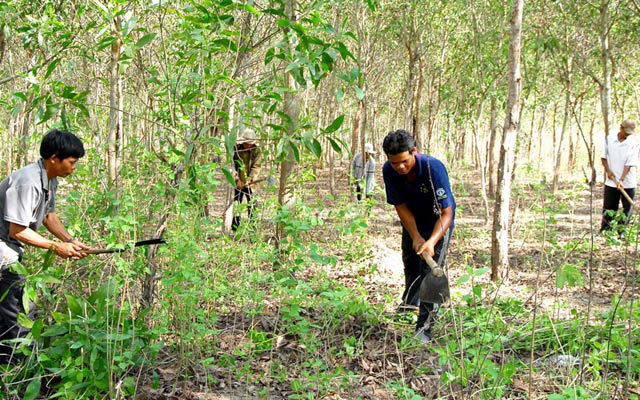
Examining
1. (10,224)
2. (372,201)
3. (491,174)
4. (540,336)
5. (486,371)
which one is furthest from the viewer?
(491,174)

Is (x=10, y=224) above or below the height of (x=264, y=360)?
above

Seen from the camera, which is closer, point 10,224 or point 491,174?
point 10,224

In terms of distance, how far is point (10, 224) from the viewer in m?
3.06

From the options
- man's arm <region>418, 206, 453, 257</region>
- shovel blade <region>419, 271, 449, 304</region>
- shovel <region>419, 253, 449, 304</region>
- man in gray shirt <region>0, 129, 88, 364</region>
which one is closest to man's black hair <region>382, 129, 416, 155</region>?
man's arm <region>418, 206, 453, 257</region>

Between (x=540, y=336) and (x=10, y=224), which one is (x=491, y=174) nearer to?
(x=540, y=336)

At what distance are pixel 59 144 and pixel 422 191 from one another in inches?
95.9

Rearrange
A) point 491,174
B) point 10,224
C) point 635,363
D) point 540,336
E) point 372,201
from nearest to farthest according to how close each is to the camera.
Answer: point 10,224 < point 635,363 < point 540,336 < point 372,201 < point 491,174

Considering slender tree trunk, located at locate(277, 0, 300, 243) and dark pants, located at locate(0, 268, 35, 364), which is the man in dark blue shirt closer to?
slender tree trunk, located at locate(277, 0, 300, 243)

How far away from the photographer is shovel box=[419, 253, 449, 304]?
11.7 ft

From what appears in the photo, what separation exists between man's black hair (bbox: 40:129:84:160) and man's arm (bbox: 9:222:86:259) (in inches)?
17.2

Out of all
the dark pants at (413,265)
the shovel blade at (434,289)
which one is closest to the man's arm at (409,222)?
the dark pants at (413,265)

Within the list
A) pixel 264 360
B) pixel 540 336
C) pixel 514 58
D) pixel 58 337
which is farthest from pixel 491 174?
pixel 58 337

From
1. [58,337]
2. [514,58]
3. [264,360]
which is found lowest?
[264,360]

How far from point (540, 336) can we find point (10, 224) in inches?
138
